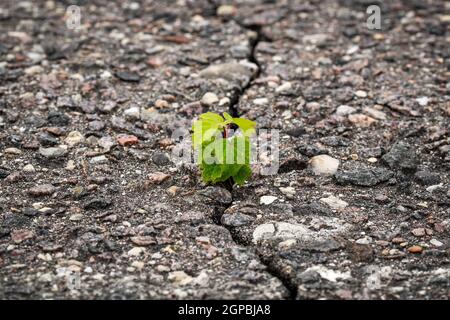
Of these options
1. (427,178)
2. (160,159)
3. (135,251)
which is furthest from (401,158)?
(135,251)

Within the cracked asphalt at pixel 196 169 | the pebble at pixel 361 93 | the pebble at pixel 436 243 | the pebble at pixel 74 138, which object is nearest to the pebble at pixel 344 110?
the cracked asphalt at pixel 196 169

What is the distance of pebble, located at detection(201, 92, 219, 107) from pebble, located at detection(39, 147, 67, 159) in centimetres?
96

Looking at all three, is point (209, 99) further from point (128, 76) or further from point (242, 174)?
point (242, 174)

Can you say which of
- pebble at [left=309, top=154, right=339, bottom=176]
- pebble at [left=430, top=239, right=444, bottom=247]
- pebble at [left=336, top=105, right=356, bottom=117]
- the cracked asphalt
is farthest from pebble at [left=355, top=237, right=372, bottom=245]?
pebble at [left=336, top=105, right=356, bottom=117]

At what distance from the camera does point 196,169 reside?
3465mm

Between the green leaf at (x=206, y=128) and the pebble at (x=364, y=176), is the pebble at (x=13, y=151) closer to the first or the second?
the green leaf at (x=206, y=128)

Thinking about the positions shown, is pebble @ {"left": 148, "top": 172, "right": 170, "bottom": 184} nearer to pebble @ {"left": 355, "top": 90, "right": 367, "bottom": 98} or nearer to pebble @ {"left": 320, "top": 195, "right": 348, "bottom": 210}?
pebble @ {"left": 320, "top": 195, "right": 348, "bottom": 210}

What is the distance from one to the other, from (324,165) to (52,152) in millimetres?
1527

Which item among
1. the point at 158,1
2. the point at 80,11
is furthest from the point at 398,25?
the point at 80,11

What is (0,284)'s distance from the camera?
2.69 meters

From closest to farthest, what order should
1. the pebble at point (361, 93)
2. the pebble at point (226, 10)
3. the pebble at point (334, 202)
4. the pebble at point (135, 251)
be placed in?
1. the pebble at point (135, 251)
2. the pebble at point (334, 202)
3. the pebble at point (361, 93)
4. the pebble at point (226, 10)

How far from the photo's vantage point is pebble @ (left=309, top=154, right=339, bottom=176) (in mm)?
3493

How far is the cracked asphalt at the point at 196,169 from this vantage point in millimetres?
2801
